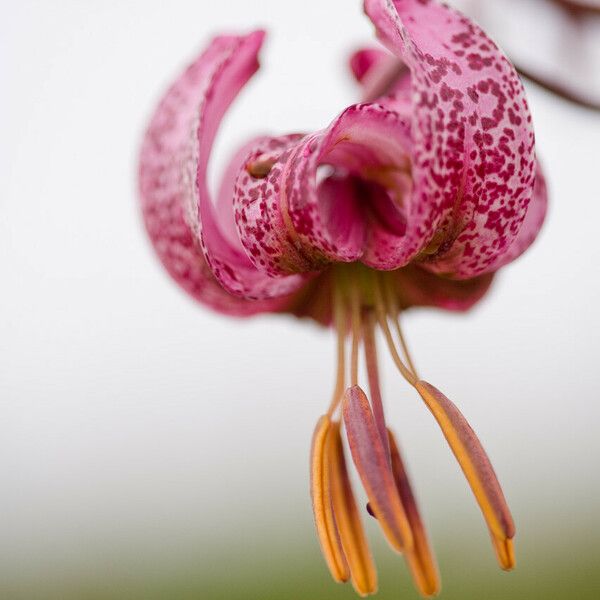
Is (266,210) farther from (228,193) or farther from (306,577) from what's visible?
(306,577)

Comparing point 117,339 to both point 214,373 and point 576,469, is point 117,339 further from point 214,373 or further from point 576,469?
point 576,469

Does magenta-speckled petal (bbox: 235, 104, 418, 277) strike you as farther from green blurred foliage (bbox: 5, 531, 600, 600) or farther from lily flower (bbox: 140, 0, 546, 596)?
green blurred foliage (bbox: 5, 531, 600, 600)

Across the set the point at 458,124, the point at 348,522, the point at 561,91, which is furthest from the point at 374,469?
the point at 561,91

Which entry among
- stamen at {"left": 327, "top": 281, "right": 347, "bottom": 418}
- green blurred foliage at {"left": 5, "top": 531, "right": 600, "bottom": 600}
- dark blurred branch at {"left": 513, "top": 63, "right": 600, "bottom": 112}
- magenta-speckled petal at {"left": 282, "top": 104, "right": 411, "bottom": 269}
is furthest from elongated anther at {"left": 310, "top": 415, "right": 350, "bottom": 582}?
green blurred foliage at {"left": 5, "top": 531, "right": 600, "bottom": 600}

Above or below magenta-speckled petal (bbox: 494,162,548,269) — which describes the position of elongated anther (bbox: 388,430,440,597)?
below

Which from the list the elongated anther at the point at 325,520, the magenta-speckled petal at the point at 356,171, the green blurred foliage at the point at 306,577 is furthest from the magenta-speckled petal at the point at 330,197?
the green blurred foliage at the point at 306,577

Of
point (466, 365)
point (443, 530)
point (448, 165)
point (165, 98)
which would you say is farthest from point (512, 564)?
point (466, 365)
